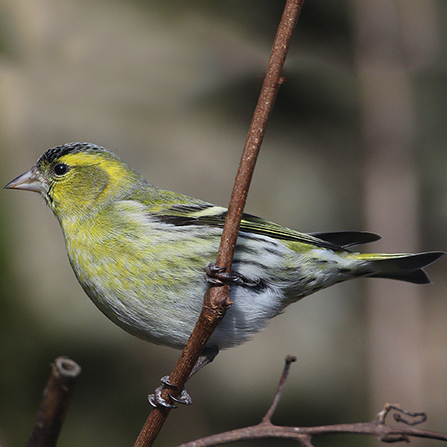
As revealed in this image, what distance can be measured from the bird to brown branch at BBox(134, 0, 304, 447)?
47 cm

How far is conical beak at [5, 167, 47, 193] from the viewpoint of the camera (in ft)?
8.18

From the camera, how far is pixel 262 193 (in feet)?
16.1

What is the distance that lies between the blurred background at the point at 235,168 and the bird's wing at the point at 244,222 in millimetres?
2300

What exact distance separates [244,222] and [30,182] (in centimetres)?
110

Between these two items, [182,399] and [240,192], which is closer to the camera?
[240,192]

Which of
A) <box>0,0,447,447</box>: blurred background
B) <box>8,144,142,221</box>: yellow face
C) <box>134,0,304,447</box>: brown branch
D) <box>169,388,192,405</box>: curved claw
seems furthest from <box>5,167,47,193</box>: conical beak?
<box>0,0,447,447</box>: blurred background

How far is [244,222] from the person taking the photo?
216 centimetres

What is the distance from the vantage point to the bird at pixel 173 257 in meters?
1.97

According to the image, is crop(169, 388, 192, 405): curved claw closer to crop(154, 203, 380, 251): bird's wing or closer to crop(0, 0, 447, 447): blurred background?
crop(154, 203, 380, 251): bird's wing

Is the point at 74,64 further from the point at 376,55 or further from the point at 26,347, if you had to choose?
the point at 376,55

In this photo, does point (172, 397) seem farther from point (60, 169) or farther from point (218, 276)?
point (60, 169)

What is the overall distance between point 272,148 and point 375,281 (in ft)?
5.32

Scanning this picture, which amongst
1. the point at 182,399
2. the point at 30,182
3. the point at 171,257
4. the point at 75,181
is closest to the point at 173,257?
the point at 171,257

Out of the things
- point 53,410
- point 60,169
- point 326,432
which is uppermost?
point 60,169
